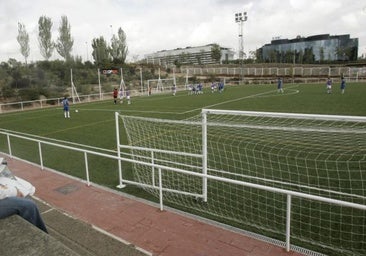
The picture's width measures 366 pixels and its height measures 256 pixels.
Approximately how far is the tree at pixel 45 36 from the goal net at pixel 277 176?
54167 millimetres

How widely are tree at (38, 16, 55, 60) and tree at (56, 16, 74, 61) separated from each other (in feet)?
5.09

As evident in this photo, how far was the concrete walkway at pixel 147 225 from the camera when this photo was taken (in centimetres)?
406

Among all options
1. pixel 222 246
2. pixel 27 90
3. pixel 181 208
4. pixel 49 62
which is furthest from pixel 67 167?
pixel 49 62

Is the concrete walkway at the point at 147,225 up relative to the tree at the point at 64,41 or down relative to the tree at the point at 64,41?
down

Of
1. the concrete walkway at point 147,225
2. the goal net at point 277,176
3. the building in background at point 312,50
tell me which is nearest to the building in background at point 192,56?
the building in background at point 312,50

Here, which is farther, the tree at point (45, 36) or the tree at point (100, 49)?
the tree at point (100, 49)

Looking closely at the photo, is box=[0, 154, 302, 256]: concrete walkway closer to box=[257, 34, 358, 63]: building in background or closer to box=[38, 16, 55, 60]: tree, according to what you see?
box=[38, 16, 55, 60]: tree

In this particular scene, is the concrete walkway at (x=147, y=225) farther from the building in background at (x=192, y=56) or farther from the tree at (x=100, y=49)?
the building in background at (x=192, y=56)

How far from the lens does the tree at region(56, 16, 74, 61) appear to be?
190 ft

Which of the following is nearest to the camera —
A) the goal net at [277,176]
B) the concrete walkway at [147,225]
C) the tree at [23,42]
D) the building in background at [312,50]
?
the concrete walkway at [147,225]

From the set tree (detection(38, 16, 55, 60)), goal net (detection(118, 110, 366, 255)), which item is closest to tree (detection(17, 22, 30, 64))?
tree (detection(38, 16, 55, 60))

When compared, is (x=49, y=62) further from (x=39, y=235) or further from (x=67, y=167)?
(x=39, y=235)

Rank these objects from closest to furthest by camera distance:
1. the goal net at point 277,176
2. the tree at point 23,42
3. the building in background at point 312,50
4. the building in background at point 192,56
Result: the goal net at point 277,176 < the tree at point 23,42 < the building in background at point 312,50 < the building in background at point 192,56

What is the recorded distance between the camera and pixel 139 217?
5113mm
